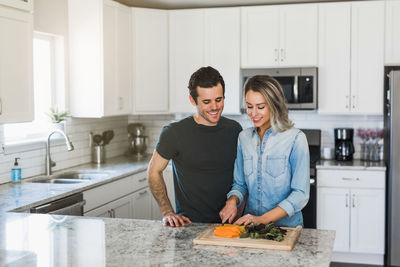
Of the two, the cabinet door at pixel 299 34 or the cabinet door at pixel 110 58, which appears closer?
the cabinet door at pixel 110 58

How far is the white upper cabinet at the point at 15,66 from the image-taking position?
305cm

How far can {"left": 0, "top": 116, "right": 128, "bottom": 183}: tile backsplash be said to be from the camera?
373 cm

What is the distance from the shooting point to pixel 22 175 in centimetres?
382

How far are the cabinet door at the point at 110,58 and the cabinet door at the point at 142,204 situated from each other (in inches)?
30.2

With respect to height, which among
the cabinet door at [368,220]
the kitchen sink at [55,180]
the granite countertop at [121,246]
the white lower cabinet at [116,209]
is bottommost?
the cabinet door at [368,220]

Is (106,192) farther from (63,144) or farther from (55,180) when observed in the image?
(63,144)

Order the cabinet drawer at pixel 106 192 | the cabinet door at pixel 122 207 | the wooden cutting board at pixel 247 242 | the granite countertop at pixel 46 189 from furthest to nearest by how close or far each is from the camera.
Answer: the cabinet door at pixel 122 207 → the cabinet drawer at pixel 106 192 → the granite countertop at pixel 46 189 → the wooden cutting board at pixel 247 242

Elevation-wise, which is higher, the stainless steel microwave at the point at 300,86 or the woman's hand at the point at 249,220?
the stainless steel microwave at the point at 300,86

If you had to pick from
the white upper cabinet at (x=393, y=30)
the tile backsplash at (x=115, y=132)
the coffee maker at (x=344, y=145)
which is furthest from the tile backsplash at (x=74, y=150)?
the white upper cabinet at (x=393, y=30)

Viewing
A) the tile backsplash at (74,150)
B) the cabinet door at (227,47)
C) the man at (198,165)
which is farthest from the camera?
the cabinet door at (227,47)

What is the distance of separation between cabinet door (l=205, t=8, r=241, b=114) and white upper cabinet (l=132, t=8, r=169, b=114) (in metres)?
0.46

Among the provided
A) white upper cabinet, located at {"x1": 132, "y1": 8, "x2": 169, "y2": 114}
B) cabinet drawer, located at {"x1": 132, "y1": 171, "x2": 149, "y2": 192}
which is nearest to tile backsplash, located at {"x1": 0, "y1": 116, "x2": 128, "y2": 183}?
white upper cabinet, located at {"x1": 132, "y1": 8, "x2": 169, "y2": 114}

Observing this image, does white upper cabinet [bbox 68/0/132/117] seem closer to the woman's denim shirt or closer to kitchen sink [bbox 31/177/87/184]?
kitchen sink [bbox 31/177/87/184]

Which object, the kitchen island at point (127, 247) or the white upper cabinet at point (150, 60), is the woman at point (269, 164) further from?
the white upper cabinet at point (150, 60)
